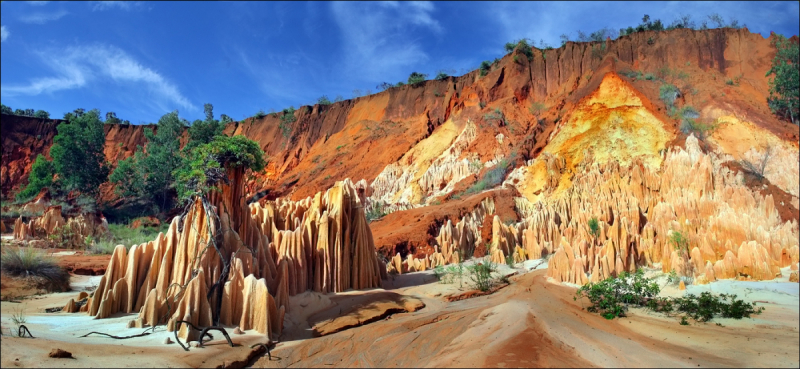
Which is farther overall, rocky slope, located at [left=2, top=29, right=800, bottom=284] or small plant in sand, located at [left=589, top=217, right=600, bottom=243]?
small plant in sand, located at [left=589, top=217, right=600, bottom=243]

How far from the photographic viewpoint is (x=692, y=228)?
13.3 m

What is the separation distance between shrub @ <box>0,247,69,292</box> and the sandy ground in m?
0.43

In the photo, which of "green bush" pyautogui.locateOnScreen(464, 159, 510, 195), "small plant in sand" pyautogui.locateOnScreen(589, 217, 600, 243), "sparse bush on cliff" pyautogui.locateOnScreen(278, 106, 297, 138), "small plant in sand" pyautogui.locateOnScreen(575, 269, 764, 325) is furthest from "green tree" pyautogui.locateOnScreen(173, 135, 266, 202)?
"sparse bush on cliff" pyautogui.locateOnScreen(278, 106, 297, 138)

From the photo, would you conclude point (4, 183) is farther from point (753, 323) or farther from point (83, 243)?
point (753, 323)

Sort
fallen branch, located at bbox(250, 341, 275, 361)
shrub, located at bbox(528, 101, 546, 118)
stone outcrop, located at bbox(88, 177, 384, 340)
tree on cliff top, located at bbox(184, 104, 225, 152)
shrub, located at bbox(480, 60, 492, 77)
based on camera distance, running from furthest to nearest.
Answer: tree on cliff top, located at bbox(184, 104, 225, 152) < shrub, located at bbox(480, 60, 492, 77) < shrub, located at bbox(528, 101, 546, 118) < stone outcrop, located at bbox(88, 177, 384, 340) < fallen branch, located at bbox(250, 341, 275, 361)

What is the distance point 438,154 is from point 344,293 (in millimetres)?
20900

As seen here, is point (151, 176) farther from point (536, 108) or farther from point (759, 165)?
point (759, 165)

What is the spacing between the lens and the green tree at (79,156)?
38.2 m

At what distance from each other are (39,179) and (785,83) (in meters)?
49.4

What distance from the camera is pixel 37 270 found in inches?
397

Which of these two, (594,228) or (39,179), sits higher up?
(39,179)

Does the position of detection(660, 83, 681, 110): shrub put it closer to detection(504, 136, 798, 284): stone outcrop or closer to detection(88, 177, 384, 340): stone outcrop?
detection(504, 136, 798, 284): stone outcrop

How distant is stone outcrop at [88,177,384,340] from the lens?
8.02 meters

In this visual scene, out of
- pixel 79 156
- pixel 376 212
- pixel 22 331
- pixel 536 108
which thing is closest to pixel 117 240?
pixel 376 212
